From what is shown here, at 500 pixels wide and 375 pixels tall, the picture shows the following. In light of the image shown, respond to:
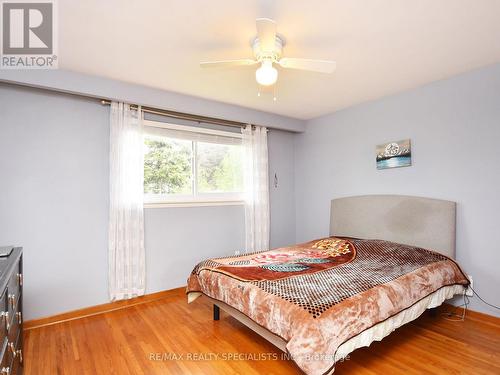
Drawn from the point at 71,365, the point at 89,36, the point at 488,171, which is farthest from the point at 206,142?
the point at 488,171

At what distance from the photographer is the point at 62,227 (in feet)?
8.78

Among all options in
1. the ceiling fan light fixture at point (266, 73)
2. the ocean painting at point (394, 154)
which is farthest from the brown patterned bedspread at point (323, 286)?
the ceiling fan light fixture at point (266, 73)

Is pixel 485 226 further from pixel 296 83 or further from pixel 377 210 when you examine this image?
pixel 296 83

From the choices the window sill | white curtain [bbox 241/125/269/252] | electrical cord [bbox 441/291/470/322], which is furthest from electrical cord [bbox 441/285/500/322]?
the window sill

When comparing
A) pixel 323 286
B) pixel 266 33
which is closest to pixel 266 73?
pixel 266 33

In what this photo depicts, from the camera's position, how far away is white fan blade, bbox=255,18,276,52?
1.54 metres

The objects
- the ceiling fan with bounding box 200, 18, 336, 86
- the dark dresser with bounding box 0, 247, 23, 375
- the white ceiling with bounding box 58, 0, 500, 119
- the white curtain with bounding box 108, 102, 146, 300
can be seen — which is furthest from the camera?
the white curtain with bounding box 108, 102, 146, 300

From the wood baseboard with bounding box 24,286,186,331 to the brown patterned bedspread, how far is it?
2.95 feet

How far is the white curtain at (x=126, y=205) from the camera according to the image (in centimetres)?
288

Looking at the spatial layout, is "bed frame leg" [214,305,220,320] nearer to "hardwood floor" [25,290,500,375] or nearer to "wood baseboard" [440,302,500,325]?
"hardwood floor" [25,290,500,375]

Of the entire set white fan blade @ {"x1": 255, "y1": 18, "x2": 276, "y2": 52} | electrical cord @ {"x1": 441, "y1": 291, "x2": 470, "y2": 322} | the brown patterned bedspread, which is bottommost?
electrical cord @ {"x1": 441, "y1": 291, "x2": 470, "y2": 322}

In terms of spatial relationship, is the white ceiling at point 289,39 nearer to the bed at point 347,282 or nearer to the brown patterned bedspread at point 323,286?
the bed at point 347,282

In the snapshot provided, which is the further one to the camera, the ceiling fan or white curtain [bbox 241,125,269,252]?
white curtain [bbox 241,125,269,252]

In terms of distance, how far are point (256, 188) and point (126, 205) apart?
1768 millimetres
